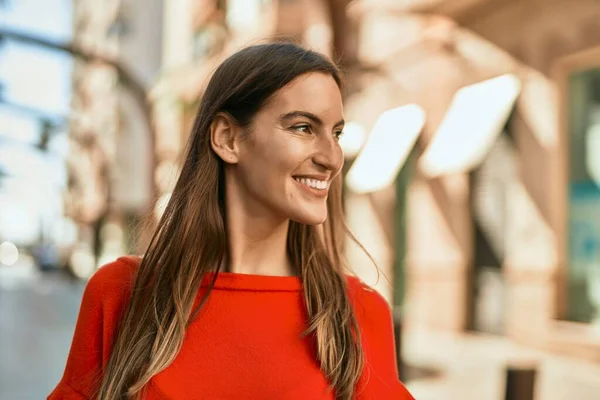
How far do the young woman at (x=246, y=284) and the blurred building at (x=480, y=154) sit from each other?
4.14 m

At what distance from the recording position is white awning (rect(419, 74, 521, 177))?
387 inches

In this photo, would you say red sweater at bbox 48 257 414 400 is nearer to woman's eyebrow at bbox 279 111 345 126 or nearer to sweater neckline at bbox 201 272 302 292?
sweater neckline at bbox 201 272 302 292

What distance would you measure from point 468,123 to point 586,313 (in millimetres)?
2919

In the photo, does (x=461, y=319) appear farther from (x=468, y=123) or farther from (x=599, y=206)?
(x=599, y=206)

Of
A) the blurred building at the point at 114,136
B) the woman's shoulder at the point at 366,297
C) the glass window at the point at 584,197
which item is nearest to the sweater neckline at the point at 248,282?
the woman's shoulder at the point at 366,297

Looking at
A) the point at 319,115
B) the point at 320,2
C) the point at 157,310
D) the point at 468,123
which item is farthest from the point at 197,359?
the point at 320,2

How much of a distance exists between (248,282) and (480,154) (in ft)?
27.8

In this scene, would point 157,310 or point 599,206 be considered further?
point 599,206

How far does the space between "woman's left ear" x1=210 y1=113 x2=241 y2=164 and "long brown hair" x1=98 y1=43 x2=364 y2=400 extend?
2 cm

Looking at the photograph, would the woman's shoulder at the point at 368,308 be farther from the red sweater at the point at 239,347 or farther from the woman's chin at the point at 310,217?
the woman's chin at the point at 310,217

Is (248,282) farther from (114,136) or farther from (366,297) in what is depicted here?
(114,136)

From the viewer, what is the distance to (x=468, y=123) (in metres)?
10.3

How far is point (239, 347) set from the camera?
2.21 m

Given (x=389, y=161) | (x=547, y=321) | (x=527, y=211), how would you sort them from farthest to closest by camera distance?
1. (x=389, y=161)
2. (x=527, y=211)
3. (x=547, y=321)
